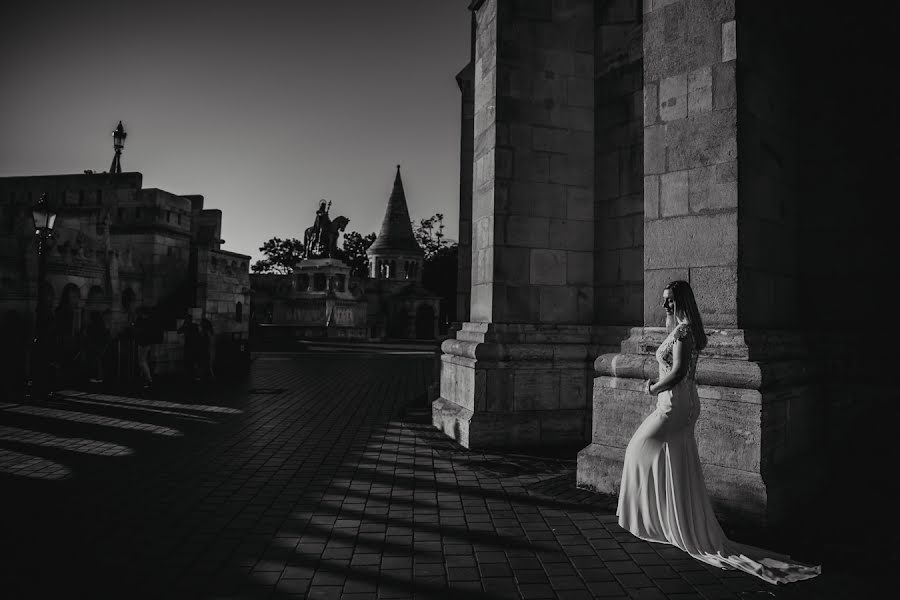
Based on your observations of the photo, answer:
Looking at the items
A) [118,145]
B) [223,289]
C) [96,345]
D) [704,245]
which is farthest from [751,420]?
[118,145]

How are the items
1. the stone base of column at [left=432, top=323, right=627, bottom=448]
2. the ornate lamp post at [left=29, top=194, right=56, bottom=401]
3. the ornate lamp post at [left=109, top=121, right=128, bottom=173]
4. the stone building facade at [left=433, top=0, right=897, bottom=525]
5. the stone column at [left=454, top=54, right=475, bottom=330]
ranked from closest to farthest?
1. the stone building facade at [left=433, top=0, right=897, bottom=525]
2. the stone base of column at [left=432, top=323, right=627, bottom=448]
3. the stone column at [left=454, top=54, right=475, bottom=330]
4. the ornate lamp post at [left=29, top=194, right=56, bottom=401]
5. the ornate lamp post at [left=109, top=121, right=128, bottom=173]

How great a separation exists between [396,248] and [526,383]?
155 feet

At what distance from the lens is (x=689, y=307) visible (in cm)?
385

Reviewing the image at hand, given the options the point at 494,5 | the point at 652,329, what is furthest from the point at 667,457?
the point at 494,5

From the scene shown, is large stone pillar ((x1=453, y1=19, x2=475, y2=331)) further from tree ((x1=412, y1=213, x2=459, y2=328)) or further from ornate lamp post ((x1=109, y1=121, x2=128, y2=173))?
tree ((x1=412, y1=213, x2=459, y2=328))

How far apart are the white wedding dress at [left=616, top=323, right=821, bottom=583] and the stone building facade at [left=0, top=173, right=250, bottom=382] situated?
44.1 ft

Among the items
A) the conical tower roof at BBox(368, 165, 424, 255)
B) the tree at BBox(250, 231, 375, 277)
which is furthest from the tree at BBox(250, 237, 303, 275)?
the conical tower roof at BBox(368, 165, 424, 255)

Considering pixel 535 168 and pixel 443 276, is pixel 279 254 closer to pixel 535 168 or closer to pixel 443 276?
pixel 443 276

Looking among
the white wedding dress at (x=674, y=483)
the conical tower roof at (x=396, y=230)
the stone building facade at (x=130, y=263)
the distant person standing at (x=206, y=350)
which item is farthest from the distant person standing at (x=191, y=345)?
the conical tower roof at (x=396, y=230)

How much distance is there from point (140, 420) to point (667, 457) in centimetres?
771

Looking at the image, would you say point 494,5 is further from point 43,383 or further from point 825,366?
point 43,383

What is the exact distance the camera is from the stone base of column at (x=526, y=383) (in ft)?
23.2

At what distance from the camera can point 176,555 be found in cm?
369

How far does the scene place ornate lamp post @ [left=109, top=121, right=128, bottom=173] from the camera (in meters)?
22.9
